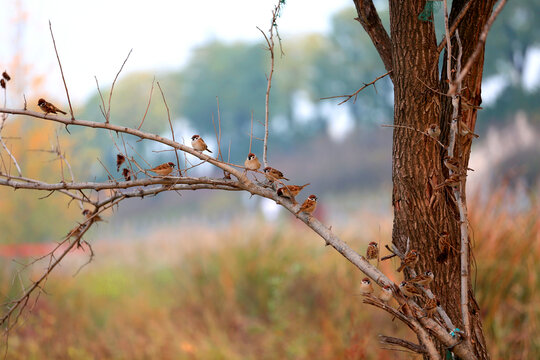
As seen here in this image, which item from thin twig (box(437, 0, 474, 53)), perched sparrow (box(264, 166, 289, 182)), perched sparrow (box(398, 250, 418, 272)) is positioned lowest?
perched sparrow (box(398, 250, 418, 272))

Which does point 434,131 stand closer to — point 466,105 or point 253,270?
point 466,105

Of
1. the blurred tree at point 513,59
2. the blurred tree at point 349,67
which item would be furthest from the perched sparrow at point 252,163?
the blurred tree at point 349,67

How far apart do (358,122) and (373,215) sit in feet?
35.6

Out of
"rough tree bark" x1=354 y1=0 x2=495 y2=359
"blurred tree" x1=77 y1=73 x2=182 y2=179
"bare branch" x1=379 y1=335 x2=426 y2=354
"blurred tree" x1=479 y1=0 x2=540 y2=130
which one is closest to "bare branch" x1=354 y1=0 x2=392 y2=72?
"rough tree bark" x1=354 y1=0 x2=495 y2=359

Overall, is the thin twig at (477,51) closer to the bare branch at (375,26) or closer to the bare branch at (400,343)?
the bare branch at (375,26)

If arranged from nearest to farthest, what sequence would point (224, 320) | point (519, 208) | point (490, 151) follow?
point (519, 208)
point (224, 320)
point (490, 151)

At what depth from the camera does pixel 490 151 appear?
37.8 ft

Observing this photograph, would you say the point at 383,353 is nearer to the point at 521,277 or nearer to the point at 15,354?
the point at 521,277

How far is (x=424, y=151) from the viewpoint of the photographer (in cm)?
153

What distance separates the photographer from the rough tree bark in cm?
152

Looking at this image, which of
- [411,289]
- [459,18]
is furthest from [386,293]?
[459,18]

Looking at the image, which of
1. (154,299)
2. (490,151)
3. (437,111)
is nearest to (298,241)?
(154,299)

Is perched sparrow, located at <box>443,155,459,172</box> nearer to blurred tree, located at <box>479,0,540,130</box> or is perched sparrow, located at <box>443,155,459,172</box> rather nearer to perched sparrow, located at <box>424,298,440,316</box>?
perched sparrow, located at <box>424,298,440,316</box>

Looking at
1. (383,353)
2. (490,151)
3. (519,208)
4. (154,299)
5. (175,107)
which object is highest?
(175,107)
